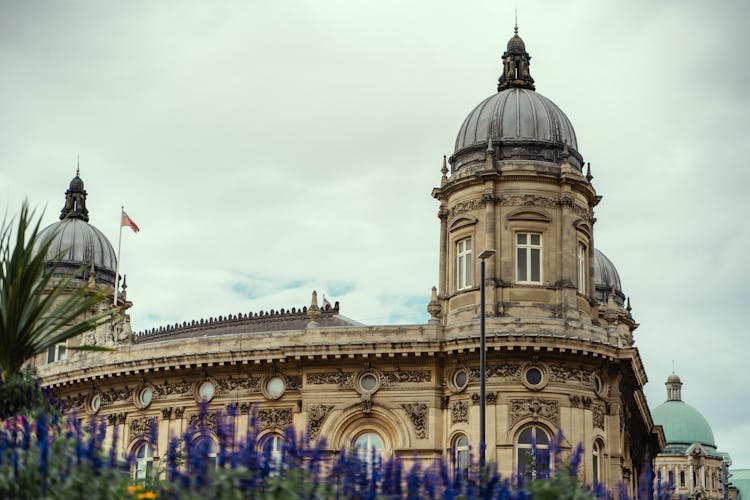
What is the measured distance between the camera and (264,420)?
48469 mm

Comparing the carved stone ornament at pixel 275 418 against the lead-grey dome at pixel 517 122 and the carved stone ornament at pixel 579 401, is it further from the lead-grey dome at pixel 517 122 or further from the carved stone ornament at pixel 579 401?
the lead-grey dome at pixel 517 122

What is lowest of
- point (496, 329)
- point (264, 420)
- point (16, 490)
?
point (16, 490)

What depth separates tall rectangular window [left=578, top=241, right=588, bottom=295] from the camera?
163 ft

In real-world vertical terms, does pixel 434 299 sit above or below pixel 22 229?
above

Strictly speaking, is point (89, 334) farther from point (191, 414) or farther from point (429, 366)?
point (429, 366)

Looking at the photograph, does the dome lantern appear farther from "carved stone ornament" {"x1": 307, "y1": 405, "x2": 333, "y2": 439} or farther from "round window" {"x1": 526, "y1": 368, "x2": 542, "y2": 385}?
"round window" {"x1": 526, "y1": 368, "x2": 542, "y2": 385}

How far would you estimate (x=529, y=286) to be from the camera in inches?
1890

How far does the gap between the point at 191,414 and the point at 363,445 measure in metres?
7.34

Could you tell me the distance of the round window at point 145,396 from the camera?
51.4 metres

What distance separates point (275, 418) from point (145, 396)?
6.44 meters

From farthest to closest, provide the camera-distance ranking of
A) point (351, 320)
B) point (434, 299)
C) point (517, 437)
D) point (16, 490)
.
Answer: point (351, 320)
point (434, 299)
point (517, 437)
point (16, 490)

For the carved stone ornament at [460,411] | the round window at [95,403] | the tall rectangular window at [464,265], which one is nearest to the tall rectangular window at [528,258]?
the tall rectangular window at [464,265]

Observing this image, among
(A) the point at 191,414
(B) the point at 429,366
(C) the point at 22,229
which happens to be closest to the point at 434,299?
(B) the point at 429,366

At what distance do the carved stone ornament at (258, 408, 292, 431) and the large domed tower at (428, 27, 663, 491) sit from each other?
6527 mm
